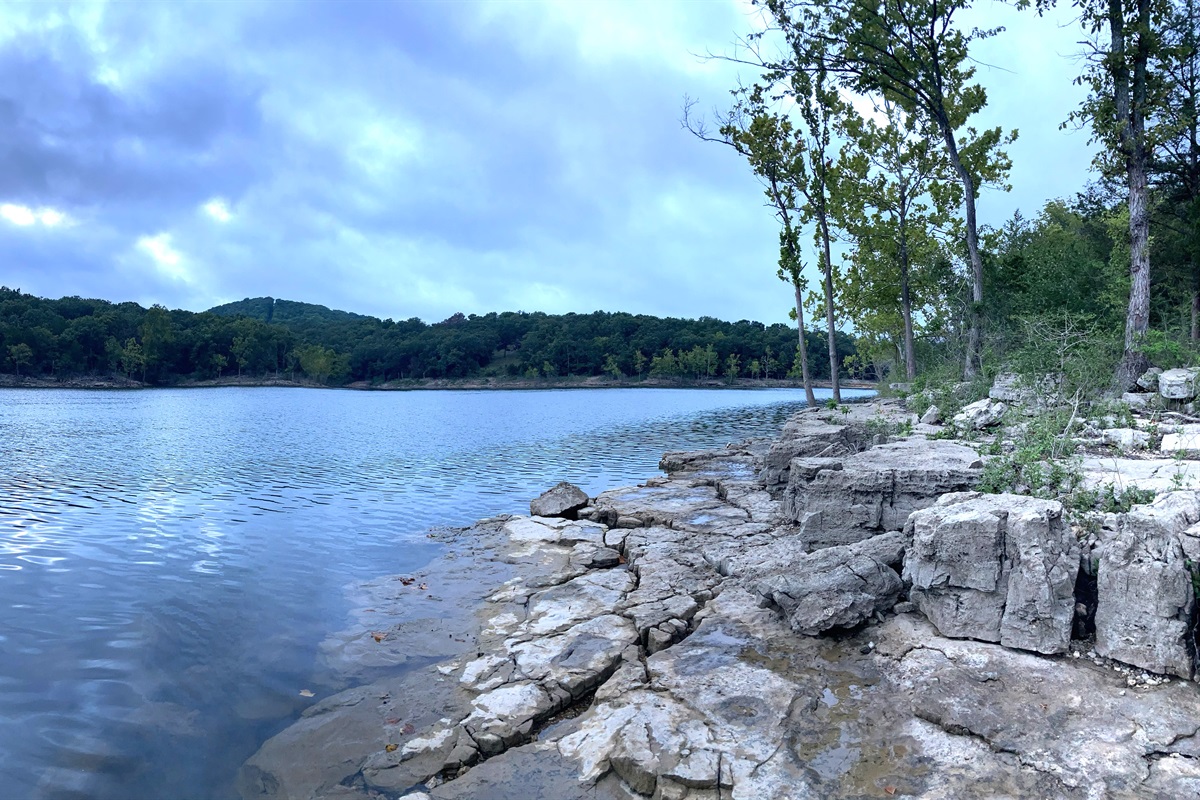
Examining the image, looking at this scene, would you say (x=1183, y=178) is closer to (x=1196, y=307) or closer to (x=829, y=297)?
(x=1196, y=307)

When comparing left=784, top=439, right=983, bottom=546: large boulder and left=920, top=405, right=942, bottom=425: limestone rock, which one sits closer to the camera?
left=784, top=439, right=983, bottom=546: large boulder

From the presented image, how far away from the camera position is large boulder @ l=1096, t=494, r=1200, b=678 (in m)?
4.69

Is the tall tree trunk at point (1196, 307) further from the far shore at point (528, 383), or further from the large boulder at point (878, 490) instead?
the far shore at point (528, 383)

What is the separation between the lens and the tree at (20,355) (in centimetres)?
9956

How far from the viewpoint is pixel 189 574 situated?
10312 millimetres

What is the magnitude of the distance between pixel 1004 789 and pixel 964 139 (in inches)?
1298

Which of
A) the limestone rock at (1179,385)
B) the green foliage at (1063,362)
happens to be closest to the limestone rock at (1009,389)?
the green foliage at (1063,362)

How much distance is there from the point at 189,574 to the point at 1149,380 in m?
17.6

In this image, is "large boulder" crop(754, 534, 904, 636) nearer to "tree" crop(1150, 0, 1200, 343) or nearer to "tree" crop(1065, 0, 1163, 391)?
"tree" crop(1065, 0, 1163, 391)

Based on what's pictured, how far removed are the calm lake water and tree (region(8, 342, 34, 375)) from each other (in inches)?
3757

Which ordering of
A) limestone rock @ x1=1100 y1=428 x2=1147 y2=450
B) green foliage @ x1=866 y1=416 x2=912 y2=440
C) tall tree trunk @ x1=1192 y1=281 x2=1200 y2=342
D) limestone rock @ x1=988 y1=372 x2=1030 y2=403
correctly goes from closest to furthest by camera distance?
limestone rock @ x1=1100 y1=428 x2=1147 y2=450 → limestone rock @ x1=988 y1=372 x2=1030 y2=403 → green foliage @ x1=866 y1=416 x2=912 y2=440 → tall tree trunk @ x1=1192 y1=281 x2=1200 y2=342

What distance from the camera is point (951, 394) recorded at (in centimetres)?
1648

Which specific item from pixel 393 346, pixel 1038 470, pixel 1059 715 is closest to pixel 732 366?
pixel 393 346

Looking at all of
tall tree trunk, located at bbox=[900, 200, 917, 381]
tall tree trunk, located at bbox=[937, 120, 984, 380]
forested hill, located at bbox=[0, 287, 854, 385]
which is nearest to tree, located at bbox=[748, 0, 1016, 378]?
tall tree trunk, located at bbox=[937, 120, 984, 380]
